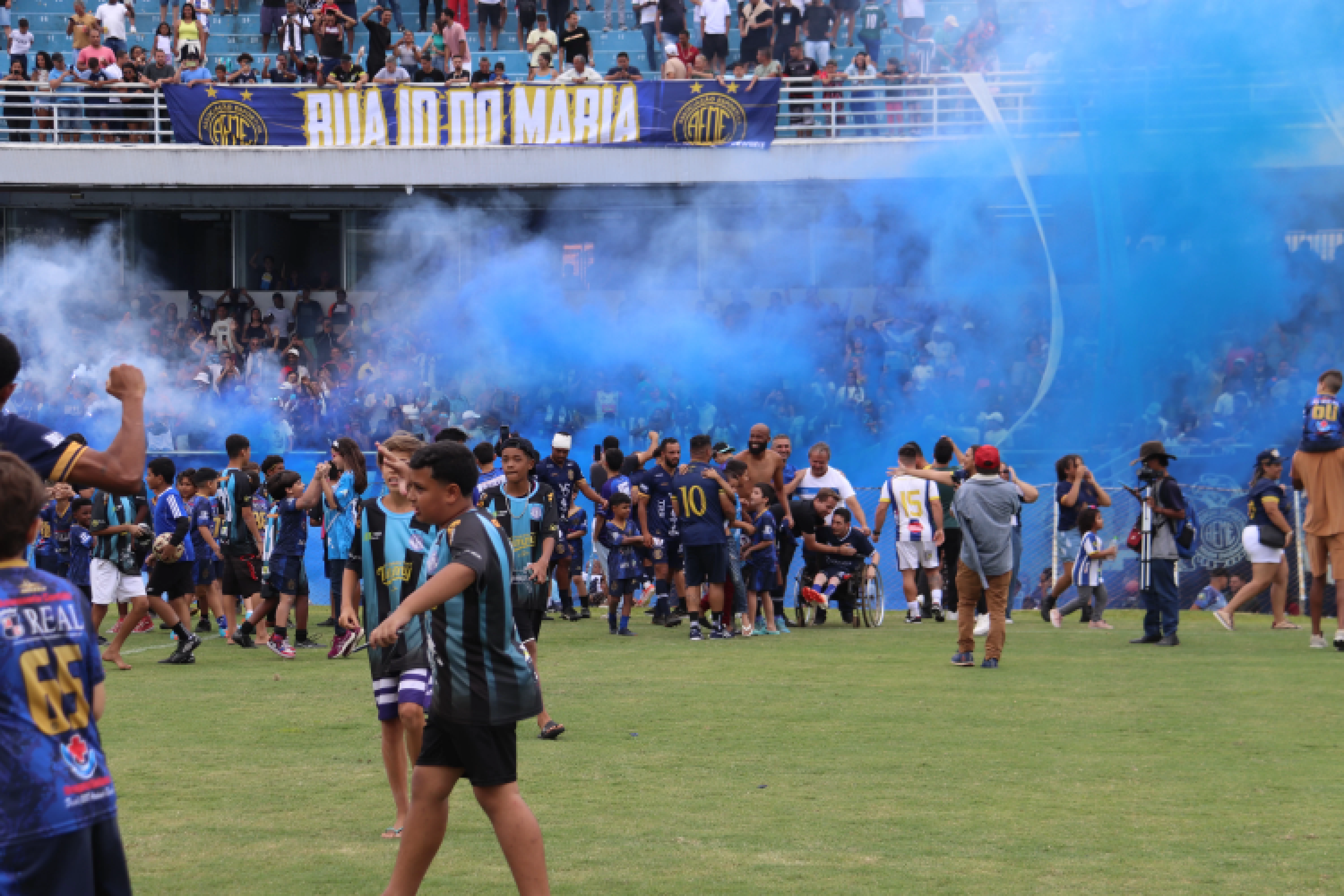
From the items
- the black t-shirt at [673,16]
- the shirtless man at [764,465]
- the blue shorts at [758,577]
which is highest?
the black t-shirt at [673,16]

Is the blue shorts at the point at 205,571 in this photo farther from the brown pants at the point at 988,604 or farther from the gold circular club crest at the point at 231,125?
the gold circular club crest at the point at 231,125

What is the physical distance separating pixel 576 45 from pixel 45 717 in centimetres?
2233

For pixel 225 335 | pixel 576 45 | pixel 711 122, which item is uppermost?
pixel 576 45

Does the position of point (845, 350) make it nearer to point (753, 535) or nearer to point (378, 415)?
point (378, 415)

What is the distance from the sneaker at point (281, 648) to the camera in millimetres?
11867

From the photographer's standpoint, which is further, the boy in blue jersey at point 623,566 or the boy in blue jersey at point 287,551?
the boy in blue jersey at point 623,566

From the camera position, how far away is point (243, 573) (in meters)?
12.5

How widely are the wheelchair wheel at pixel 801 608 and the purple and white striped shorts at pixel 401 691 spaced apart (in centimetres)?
924

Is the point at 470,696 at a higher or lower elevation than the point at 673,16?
lower

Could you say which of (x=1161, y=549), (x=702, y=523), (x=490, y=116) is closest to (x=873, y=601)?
(x=702, y=523)

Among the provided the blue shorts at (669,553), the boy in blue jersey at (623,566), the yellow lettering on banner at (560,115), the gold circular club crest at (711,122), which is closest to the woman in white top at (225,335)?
the yellow lettering on banner at (560,115)

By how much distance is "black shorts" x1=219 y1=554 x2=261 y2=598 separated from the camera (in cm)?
1244

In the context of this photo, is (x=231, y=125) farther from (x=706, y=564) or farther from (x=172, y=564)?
(x=706, y=564)

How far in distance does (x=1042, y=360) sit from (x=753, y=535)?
9348 mm
